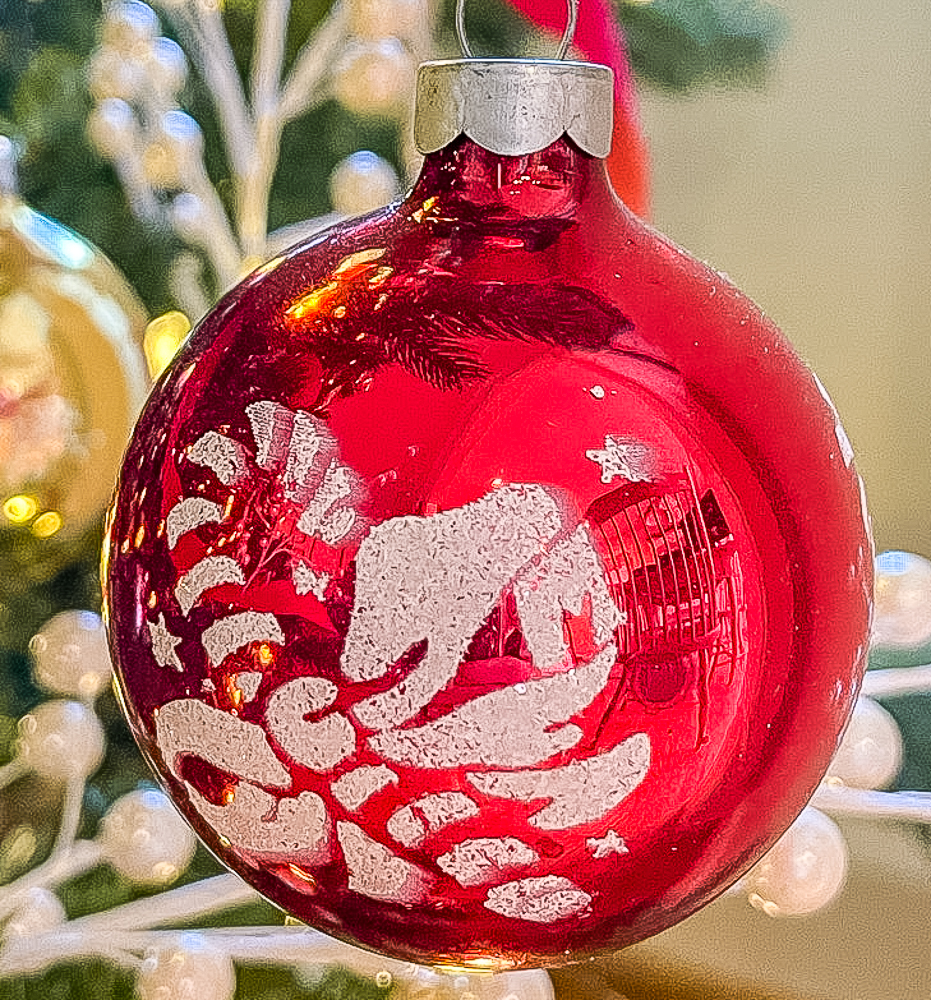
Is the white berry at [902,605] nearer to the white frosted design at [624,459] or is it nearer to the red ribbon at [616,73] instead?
the red ribbon at [616,73]

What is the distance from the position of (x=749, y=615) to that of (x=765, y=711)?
0.03 m

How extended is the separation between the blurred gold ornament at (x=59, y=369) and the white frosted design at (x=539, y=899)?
463 mm

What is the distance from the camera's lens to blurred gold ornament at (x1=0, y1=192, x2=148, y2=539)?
0.78 metres

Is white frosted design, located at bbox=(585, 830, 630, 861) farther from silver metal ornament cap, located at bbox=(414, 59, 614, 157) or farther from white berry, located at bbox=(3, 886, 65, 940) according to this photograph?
white berry, located at bbox=(3, 886, 65, 940)

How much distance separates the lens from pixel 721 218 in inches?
35.4

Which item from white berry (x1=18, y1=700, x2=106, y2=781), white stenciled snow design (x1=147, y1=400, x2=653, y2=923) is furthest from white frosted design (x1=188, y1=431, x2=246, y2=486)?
white berry (x1=18, y1=700, x2=106, y2=781)

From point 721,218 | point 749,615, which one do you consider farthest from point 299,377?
point 721,218

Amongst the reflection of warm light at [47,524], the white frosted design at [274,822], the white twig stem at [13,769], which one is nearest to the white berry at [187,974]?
the white twig stem at [13,769]

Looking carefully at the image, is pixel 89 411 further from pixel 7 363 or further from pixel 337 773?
pixel 337 773

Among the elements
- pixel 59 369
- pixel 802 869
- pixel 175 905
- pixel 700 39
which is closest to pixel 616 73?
pixel 700 39

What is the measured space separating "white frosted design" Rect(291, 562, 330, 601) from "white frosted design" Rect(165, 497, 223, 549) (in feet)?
0.10

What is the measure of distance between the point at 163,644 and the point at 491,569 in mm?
106

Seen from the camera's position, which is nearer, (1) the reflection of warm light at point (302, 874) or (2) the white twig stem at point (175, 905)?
(1) the reflection of warm light at point (302, 874)

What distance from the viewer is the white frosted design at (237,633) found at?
1.25 feet
